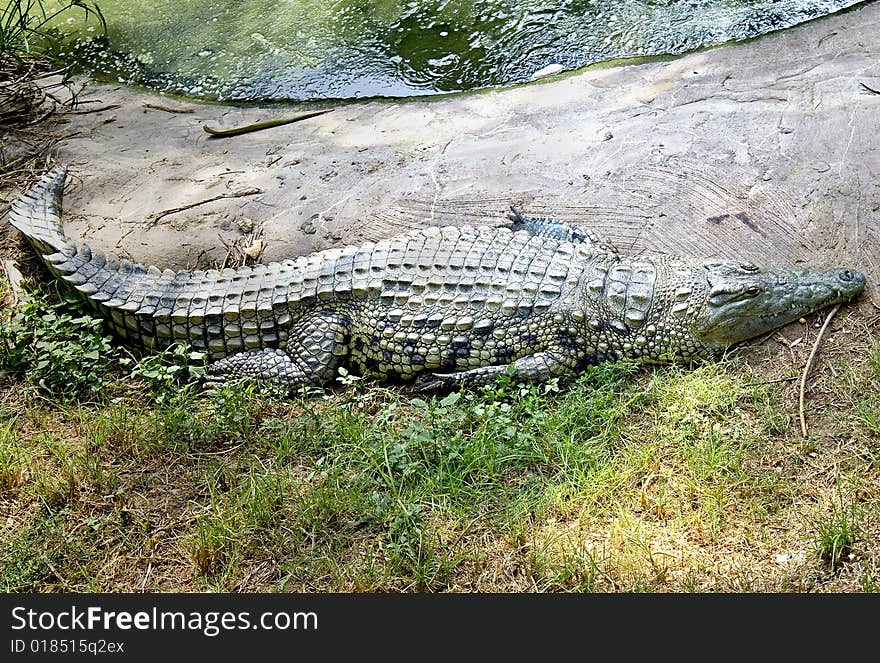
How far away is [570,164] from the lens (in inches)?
246

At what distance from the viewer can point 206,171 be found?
689 cm

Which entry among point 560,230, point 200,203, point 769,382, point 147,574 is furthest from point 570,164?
point 147,574

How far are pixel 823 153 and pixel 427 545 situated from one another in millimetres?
3914

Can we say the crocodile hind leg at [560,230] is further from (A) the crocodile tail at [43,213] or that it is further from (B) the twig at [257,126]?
(A) the crocodile tail at [43,213]

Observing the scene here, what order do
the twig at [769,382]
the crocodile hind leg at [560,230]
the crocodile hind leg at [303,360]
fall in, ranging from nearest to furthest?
1. the twig at [769,382]
2. the crocodile hind leg at [303,360]
3. the crocodile hind leg at [560,230]

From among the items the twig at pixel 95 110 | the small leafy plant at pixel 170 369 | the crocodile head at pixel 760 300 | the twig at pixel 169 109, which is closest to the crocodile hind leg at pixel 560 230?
the crocodile head at pixel 760 300

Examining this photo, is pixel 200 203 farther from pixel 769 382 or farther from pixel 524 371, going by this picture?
pixel 769 382

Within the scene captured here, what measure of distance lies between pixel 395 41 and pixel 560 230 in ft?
13.3

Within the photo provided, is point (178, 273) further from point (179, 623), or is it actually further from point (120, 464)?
point (179, 623)

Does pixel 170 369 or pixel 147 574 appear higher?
pixel 170 369

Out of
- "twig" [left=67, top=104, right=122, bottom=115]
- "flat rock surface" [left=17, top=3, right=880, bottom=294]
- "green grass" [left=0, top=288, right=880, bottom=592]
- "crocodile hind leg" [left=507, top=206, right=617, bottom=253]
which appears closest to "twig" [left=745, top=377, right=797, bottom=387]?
"green grass" [left=0, top=288, right=880, bottom=592]

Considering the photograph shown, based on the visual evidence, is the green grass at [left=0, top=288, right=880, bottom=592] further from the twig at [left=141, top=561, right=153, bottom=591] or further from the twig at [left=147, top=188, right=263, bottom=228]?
the twig at [left=147, top=188, right=263, bottom=228]

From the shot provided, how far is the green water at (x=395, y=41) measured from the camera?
796 centimetres

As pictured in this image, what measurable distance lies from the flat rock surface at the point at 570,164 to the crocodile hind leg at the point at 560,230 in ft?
0.42
